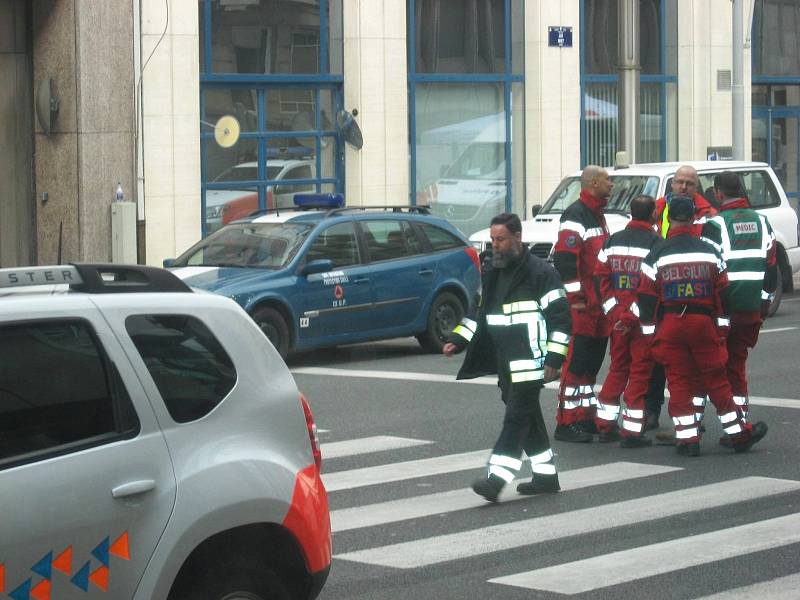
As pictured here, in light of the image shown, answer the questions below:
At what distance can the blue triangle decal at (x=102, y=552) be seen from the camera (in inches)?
180

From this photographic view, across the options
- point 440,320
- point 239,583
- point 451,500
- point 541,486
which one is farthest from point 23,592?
point 440,320

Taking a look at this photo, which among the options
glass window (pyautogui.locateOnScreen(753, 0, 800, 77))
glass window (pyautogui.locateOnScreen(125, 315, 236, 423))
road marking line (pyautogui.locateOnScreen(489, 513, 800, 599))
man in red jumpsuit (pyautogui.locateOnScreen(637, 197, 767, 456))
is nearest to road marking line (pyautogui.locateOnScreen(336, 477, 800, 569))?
road marking line (pyautogui.locateOnScreen(489, 513, 800, 599))

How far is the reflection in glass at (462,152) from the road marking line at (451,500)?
1530 cm

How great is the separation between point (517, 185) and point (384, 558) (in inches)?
754

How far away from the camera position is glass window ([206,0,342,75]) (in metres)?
22.5

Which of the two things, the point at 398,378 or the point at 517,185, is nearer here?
the point at 398,378

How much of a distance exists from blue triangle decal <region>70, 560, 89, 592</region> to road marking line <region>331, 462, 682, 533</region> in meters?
3.82

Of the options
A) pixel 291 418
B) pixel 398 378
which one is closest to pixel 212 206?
pixel 398 378

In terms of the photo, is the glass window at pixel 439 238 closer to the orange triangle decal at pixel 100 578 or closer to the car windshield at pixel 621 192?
the car windshield at pixel 621 192

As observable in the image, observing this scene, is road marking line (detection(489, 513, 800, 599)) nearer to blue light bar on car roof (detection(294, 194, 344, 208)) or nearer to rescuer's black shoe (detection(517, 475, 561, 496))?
rescuer's black shoe (detection(517, 475, 561, 496))

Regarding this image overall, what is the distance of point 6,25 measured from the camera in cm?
2108

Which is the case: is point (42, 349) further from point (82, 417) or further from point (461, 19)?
point (461, 19)

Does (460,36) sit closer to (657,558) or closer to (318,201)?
(318,201)

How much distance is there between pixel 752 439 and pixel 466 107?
15.8 meters
